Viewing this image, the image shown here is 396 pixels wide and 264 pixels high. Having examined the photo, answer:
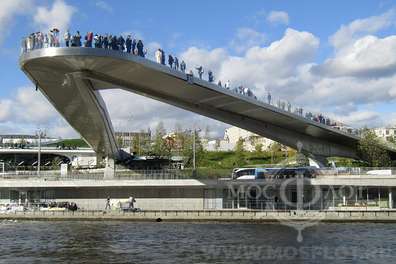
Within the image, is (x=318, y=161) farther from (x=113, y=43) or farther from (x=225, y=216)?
(x=113, y=43)

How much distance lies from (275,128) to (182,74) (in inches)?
850

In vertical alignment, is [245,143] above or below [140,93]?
above

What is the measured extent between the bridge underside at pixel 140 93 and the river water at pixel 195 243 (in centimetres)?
1135

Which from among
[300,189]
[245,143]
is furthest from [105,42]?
[245,143]

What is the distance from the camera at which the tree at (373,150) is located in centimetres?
6438

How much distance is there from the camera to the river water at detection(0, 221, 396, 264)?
85.2 feet

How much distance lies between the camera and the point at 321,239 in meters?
32.9

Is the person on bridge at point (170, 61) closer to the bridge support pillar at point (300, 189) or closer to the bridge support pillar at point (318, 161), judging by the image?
the bridge support pillar at point (300, 189)

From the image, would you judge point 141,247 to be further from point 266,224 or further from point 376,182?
point 376,182

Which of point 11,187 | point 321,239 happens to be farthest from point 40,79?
point 321,239

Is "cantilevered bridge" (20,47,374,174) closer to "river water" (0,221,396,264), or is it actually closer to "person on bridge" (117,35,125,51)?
"person on bridge" (117,35,125,51)

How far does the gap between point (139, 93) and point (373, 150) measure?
1151 inches

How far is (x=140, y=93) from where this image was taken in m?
50.9

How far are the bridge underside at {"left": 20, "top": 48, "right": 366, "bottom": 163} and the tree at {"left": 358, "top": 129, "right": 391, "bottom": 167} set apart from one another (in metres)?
1.33
